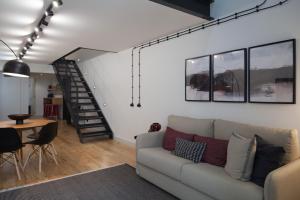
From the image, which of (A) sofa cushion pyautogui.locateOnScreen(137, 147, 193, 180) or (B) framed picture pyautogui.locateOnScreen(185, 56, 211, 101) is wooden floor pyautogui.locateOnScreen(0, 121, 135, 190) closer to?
(A) sofa cushion pyautogui.locateOnScreen(137, 147, 193, 180)

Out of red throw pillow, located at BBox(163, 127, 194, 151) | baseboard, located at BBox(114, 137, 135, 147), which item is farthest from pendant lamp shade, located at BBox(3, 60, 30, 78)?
baseboard, located at BBox(114, 137, 135, 147)

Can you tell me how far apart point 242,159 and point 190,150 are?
0.74 meters

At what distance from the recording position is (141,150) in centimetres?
308

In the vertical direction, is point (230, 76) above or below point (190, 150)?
above

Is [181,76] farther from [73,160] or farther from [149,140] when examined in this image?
[73,160]

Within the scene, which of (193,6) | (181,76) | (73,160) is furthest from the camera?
(73,160)

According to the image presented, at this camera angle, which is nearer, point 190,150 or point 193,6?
point 190,150

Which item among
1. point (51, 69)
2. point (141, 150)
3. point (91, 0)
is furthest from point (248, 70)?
point (51, 69)

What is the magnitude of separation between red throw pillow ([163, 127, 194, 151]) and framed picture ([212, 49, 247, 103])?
726 mm

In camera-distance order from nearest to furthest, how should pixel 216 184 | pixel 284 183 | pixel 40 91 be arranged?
pixel 284 183
pixel 216 184
pixel 40 91

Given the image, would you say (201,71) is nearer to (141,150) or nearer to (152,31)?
(152,31)

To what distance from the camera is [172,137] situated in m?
3.07

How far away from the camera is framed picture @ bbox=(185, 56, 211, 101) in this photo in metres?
3.26

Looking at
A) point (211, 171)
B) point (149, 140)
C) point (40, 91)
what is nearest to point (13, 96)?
point (40, 91)
